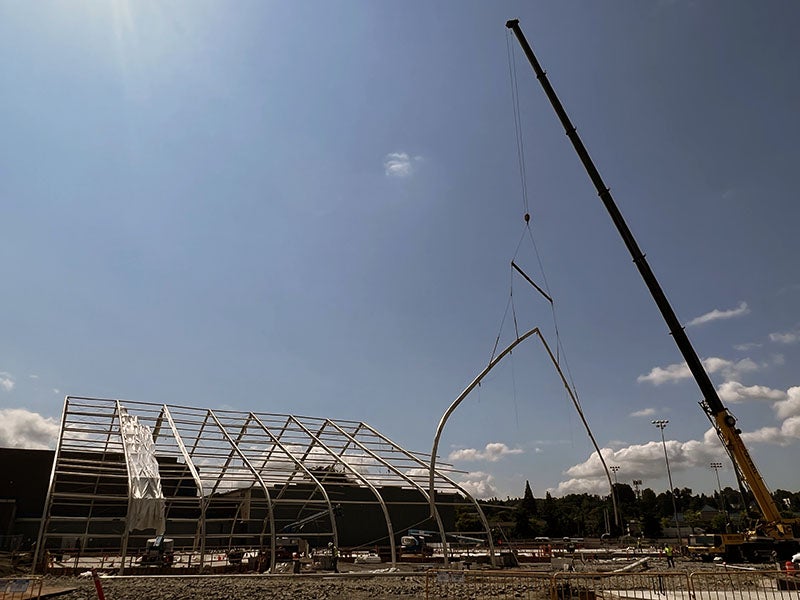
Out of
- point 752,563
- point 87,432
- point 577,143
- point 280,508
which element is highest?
point 577,143

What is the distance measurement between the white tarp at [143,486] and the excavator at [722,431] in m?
26.7

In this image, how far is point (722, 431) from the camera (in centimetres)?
2909

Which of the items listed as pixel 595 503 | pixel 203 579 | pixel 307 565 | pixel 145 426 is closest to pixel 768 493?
pixel 307 565

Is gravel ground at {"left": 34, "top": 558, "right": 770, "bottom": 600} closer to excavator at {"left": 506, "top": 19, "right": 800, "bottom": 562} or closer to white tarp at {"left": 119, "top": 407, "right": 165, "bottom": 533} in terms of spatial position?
white tarp at {"left": 119, "top": 407, "right": 165, "bottom": 533}

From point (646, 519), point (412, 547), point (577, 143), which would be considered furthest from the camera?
point (646, 519)

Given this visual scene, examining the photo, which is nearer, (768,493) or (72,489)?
(768,493)

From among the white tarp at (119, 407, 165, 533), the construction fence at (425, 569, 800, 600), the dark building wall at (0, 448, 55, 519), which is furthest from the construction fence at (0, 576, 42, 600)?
the dark building wall at (0, 448, 55, 519)

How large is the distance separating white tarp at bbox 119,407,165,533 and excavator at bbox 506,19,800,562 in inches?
1051

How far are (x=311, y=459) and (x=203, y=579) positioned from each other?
14372mm

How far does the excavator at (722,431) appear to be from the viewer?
27.9m

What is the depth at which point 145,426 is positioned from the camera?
3481cm

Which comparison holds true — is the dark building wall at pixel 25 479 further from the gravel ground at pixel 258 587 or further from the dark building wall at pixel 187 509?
the gravel ground at pixel 258 587

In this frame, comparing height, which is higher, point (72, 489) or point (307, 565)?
point (72, 489)

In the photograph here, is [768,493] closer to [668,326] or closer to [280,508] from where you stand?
[668,326]
